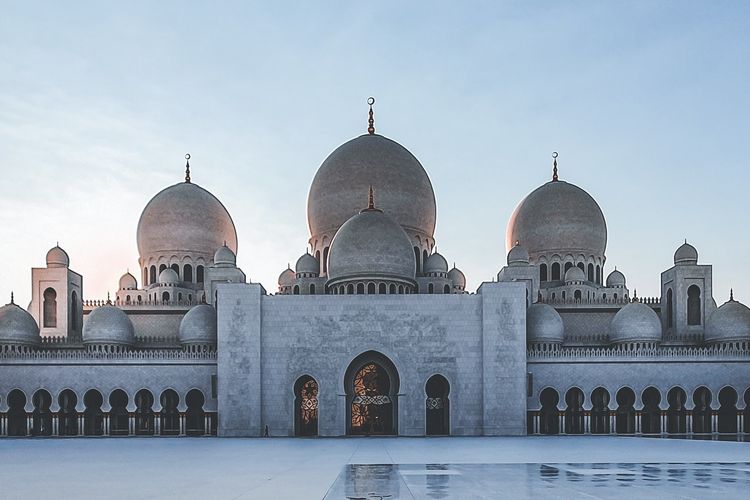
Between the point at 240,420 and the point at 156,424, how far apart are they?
275 cm

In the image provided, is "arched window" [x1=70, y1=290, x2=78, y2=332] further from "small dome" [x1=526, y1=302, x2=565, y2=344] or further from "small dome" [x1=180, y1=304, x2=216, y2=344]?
"small dome" [x1=526, y1=302, x2=565, y2=344]

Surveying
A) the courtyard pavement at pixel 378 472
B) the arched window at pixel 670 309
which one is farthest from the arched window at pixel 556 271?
the courtyard pavement at pixel 378 472

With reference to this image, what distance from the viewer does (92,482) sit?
29.8 ft

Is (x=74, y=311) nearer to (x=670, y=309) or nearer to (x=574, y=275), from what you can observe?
(x=574, y=275)

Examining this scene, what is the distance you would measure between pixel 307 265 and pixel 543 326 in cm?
788

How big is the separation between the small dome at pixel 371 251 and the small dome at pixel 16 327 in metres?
9.18

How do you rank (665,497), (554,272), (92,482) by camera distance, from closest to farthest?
(665,497), (92,482), (554,272)

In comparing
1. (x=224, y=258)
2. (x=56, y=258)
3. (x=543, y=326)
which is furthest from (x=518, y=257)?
(x=56, y=258)

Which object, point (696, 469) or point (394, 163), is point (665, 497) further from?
point (394, 163)

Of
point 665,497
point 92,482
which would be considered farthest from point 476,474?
point 92,482

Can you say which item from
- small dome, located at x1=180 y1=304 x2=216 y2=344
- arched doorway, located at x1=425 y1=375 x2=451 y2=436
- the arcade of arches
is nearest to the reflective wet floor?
arched doorway, located at x1=425 y1=375 x2=451 y2=436

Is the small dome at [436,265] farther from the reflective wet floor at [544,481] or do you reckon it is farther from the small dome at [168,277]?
the reflective wet floor at [544,481]

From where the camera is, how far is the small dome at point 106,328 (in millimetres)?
23938

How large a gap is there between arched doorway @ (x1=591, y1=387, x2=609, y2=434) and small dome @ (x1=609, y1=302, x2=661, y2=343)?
68.1 inches
